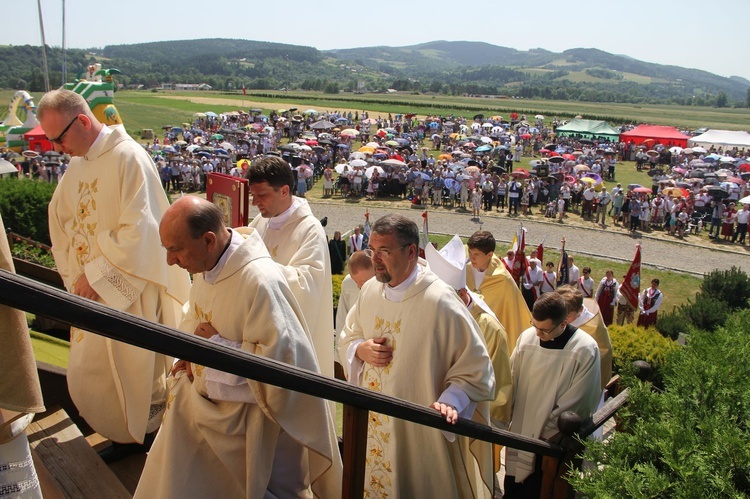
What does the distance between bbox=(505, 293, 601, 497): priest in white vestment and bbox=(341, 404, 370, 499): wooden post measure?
1957mm

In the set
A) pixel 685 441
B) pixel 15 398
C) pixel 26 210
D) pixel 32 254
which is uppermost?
pixel 15 398

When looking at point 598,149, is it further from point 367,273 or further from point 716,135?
point 367,273

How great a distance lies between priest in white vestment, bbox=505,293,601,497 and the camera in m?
4.02

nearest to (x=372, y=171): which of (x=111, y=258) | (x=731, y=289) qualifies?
(x=731, y=289)

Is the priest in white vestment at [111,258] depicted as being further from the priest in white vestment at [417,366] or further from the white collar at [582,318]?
the white collar at [582,318]

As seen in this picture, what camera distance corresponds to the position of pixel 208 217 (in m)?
2.71

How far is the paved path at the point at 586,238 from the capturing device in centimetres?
1978

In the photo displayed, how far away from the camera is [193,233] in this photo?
105 inches

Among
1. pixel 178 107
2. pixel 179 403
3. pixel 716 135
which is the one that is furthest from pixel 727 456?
pixel 178 107

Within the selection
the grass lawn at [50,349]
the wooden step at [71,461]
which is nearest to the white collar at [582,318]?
the wooden step at [71,461]

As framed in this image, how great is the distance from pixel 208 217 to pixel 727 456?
216 centimetres

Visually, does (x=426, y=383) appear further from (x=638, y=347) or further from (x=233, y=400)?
(x=638, y=347)

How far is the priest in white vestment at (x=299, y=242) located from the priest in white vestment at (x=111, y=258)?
0.65 metres

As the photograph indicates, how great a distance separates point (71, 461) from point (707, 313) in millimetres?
10078
